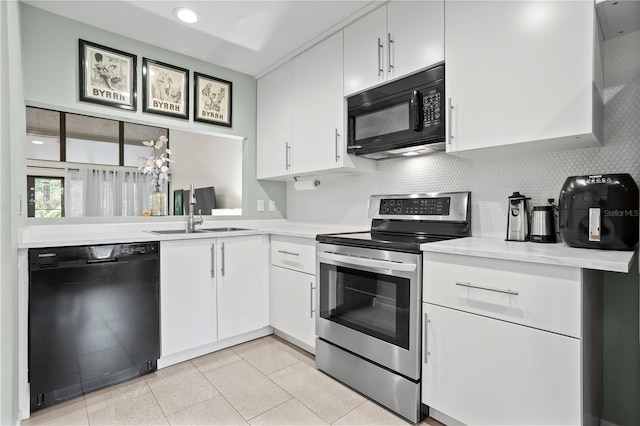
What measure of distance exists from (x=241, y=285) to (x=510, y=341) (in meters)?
1.93

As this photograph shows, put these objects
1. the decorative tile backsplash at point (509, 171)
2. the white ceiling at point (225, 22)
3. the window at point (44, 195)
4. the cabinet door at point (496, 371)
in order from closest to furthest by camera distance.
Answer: the cabinet door at point (496, 371) < the decorative tile backsplash at point (509, 171) < the white ceiling at point (225, 22) < the window at point (44, 195)

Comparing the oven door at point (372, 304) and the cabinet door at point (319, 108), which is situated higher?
the cabinet door at point (319, 108)

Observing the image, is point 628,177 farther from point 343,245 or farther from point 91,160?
point 91,160

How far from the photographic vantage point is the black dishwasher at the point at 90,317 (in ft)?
5.79

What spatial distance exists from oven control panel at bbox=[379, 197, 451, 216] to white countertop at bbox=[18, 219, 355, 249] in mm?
452

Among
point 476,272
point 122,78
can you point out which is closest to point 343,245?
point 476,272

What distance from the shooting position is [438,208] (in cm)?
209

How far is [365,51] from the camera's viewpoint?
2188 mm

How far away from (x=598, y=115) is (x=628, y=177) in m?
0.30

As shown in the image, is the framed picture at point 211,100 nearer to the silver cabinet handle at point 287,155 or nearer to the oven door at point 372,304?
the silver cabinet handle at point 287,155

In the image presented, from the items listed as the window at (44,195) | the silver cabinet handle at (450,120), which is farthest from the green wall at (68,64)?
the silver cabinet handle at (450,120)

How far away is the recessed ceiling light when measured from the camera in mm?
2166

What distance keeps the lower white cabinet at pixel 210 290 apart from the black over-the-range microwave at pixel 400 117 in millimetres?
1222

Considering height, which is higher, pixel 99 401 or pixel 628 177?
pixel 628 177
